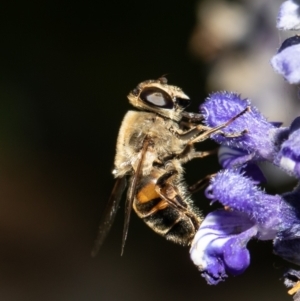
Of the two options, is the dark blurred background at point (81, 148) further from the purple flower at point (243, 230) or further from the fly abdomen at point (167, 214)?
the purple flower at point (243, 230)

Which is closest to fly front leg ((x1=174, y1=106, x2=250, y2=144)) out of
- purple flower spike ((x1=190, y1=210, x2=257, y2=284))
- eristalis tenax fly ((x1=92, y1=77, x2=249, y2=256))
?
eristalis tenax fly ((x1=92, y1=77, x2=249, y2=256))

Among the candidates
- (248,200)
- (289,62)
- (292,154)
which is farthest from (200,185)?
(289,62)

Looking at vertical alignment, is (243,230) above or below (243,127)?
below

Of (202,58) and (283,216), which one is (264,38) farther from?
(283,216)

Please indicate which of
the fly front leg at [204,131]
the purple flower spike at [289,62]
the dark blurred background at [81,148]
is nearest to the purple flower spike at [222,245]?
the fly front leg at [204,131]

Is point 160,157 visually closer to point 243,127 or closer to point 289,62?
point 243,127

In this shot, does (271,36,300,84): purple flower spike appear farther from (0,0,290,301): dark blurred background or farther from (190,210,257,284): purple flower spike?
(0,0,290,301): dark blurred background

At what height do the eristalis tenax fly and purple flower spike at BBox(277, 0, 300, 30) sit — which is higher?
purple flower spike at BBox(277, 0, 300, 30)
